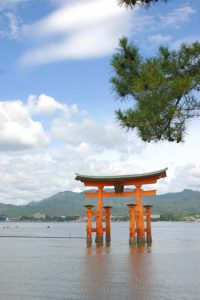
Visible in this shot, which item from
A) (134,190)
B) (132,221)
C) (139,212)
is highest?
(134,190)

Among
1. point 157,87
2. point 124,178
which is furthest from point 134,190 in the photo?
point 157,87

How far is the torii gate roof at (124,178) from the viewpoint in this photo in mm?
28859

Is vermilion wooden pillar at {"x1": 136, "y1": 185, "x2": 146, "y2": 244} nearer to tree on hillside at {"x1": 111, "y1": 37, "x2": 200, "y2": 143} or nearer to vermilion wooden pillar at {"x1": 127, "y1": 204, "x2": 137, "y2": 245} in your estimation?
vermilion wooden pillar at {"x1": 127, "y1": 204, "x2": 137, "y2": 245}

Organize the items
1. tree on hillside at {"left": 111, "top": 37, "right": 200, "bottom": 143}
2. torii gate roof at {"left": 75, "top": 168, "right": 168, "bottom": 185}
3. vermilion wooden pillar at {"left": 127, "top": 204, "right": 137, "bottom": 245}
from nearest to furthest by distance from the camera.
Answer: tree on hillside at {"left": 111, "top": 37, "right": 200, "bottom": 143}, torii gate roof at {"left": 75, "top": 168, "right": 168, "bottom": 185}, vermilion wooden pillar at {"left": 127, "top": 204, "right": 137, "bottom": 245}

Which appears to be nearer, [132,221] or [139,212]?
[139,212]

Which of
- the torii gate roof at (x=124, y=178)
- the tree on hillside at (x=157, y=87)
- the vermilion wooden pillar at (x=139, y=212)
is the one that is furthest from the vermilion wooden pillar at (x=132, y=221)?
the tree on hillside at (x=157, y=87)

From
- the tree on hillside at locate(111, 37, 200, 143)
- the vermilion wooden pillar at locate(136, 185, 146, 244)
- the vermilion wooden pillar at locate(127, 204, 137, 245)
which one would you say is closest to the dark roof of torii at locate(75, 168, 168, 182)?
the vermilion wooden pillar at locate(136, 185, 146, 244)

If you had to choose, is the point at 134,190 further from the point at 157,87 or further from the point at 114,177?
the point at 157,87

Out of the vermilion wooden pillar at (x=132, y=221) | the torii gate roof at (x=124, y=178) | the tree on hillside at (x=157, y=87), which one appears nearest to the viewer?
the tree on hillside at (x=157, y=87)

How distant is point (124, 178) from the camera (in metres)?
29.5

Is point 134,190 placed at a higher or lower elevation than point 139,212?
higher

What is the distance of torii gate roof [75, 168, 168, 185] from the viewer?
2886 centimetres

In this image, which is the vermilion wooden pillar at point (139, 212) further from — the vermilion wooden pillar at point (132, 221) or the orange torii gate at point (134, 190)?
the vermilion wooden pillar at point (132, 221)

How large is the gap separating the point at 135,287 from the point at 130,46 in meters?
7.01
